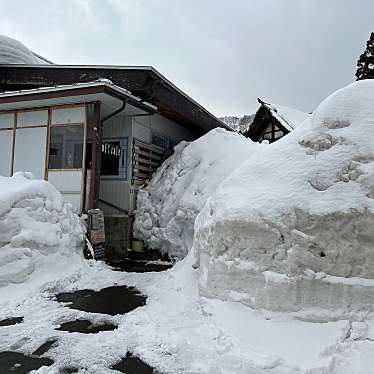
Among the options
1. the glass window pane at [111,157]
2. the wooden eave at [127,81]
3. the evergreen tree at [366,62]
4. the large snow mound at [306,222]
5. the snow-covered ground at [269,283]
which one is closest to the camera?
the snow-covered ground at [269,283]

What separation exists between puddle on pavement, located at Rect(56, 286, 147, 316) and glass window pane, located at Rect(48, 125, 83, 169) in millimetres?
3991

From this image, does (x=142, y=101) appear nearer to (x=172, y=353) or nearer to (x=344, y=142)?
(x=344, y=142)

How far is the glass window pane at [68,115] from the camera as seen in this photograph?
9.20 m

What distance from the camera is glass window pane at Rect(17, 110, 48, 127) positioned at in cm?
960

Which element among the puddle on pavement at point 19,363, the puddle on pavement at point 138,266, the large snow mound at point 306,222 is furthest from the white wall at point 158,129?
the puddle on pavement at point 19,363

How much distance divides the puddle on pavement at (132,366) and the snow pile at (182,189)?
18.1ft

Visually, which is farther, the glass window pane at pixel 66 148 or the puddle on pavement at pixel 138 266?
the glass window pane at pixel 66 148

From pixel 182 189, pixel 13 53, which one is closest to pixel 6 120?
pixel 13 53

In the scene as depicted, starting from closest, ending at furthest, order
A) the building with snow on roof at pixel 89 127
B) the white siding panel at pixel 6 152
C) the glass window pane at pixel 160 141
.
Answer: the building with snow on roof at pixel 89 127, the white siding panel at pixel 6 152, the glass window pane at pixel 160 141

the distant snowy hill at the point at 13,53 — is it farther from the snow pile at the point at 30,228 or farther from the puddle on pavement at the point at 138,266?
the puddle on pavement at the point at 138,266

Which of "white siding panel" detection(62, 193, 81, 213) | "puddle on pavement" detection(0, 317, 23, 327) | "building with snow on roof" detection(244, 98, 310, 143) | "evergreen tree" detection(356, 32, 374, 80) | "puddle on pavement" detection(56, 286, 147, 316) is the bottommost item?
"puddle on pavement" detection(0, 317, 23, 327)

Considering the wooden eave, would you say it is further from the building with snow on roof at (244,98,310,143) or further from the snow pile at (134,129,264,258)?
the building with snow on roof at (244,98,310,143)

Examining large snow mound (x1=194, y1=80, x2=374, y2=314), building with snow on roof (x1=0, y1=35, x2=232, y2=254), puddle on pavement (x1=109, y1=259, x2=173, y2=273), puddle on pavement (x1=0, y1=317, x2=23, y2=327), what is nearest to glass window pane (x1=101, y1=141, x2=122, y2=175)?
building with snow on roof (x1=0, y1=35, x2=232, y2=254)

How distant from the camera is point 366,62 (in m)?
18.3
